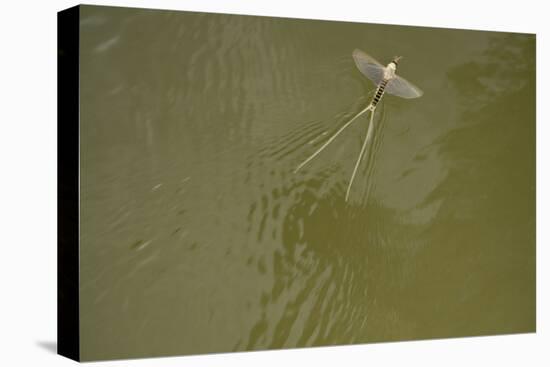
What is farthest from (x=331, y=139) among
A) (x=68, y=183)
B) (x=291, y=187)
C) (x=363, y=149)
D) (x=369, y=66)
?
(x=68, y=183)

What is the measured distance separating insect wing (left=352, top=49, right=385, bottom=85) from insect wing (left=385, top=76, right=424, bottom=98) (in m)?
0.08

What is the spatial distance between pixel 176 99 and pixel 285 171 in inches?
29.5

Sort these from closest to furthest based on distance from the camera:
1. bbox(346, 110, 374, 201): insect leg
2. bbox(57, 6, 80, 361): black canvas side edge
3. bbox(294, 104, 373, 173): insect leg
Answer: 1. bbox(57, 6, 80, 361): black canvas side edge
2. bbox(294, 104, 373, 173): insect leg
3. bbox(346, 110, 374, 201): insect leg

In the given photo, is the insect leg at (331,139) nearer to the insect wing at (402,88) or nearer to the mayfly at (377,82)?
the mayfly at (377,82)

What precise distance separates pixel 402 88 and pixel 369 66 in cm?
25

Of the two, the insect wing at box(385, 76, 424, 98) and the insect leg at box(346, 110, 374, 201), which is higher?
the insect wing at box(385, 76, 424, 98)

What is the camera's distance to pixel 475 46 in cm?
656

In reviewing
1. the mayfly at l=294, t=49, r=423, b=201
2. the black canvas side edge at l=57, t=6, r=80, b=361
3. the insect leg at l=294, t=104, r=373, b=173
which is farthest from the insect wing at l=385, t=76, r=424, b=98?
the black canvas side edge at l=57, t=6, r=80, b=361

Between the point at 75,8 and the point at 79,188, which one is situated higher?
the point at 75,8

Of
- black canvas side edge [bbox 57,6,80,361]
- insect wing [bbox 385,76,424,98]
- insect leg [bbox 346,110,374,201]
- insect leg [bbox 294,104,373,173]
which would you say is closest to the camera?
black canvas side edge [bbox 57,6,80,361]

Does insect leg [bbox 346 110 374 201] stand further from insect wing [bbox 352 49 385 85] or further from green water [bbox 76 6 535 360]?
insect wing [bbox 352 49 385 85]

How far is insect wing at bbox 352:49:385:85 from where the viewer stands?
20.4 ft

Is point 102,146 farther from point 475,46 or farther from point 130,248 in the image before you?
point 475,46

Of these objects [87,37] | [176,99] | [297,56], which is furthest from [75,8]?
[297,56]
